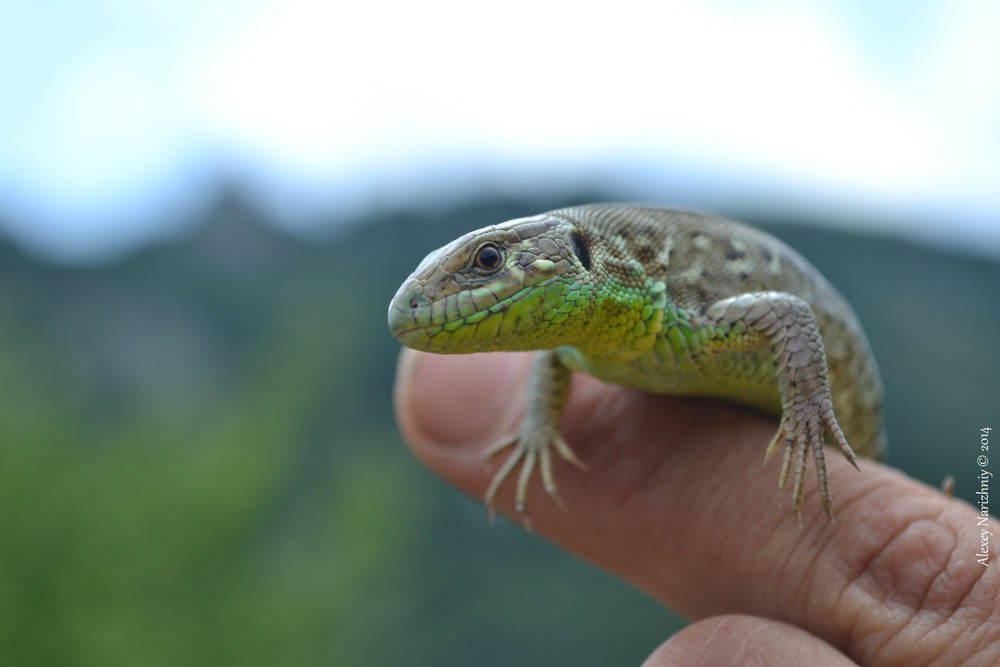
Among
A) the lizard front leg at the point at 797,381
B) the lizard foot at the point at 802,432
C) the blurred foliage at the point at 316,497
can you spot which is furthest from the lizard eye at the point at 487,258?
the blurred foliage at the point at 316,497

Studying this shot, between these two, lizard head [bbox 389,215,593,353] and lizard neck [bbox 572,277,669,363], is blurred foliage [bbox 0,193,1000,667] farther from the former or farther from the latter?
lizard head [bbox 389,215,593,353]

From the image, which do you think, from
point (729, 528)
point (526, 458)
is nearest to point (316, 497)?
point (526, 458)

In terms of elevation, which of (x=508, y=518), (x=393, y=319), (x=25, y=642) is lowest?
(x=25, y=642)

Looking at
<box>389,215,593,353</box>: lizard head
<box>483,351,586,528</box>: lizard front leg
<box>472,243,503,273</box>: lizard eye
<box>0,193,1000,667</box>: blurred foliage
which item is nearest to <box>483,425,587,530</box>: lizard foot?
<box>483,351,586,528</box>: lizard front leg

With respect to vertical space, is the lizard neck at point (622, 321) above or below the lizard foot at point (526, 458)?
above

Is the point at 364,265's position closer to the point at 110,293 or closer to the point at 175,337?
the point at 175,337

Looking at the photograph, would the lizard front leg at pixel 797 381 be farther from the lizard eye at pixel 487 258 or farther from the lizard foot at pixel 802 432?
the lizard eye at pixel 487 258

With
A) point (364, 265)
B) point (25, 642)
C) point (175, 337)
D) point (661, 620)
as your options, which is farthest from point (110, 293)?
point (661, 620)
